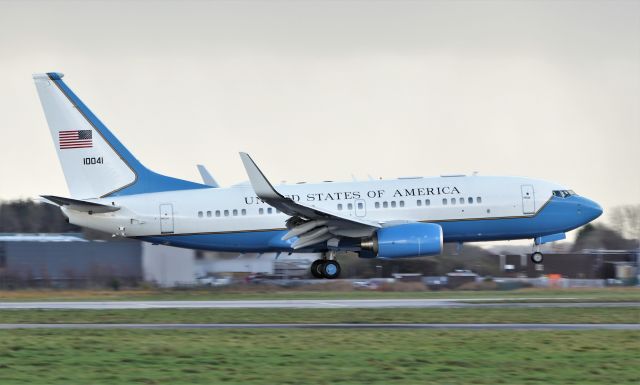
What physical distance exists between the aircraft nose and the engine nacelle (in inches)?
271

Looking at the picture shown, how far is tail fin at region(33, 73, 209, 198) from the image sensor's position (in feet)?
135

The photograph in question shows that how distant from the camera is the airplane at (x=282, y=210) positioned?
39812 millimetres

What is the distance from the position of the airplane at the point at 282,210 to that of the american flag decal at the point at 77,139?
0.04 m

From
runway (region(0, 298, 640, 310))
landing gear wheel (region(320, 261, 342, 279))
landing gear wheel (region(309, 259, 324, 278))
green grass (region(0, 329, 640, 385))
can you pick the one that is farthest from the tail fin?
green grass (region(0, 329, 640, 385))

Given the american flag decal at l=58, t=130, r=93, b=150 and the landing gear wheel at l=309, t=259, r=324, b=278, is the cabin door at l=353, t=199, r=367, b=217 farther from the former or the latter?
the american flag decal at l=58, t=130, r=93, b=150

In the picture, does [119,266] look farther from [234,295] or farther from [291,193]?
[291,193]

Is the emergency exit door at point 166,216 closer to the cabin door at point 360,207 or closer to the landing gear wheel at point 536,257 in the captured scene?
the cabin door at point 360,207

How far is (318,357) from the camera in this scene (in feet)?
66.1

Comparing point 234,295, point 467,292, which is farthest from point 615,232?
point 234,295

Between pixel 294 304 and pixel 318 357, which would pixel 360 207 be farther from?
pixel 318 357

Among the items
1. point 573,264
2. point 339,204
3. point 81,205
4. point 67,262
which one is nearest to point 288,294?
point 339,204

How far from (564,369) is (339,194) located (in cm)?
2242

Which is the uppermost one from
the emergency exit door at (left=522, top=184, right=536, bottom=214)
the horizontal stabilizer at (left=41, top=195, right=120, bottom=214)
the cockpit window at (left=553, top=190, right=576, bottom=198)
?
the horizontal stabilizer at (left=41, top=195, right=120, bottom=214)

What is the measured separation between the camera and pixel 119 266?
54.5 m
